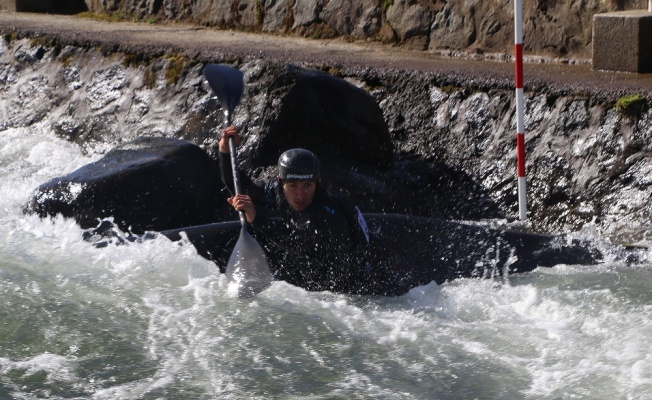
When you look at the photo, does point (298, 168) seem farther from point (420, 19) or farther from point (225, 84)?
point (420, 19)

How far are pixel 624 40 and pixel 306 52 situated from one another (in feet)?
7.95

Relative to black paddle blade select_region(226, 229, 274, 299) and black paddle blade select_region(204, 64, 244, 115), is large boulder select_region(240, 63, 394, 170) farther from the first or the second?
black paddle blade select_region(226, 229, 274, 299)

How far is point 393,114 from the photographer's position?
7.04 metres

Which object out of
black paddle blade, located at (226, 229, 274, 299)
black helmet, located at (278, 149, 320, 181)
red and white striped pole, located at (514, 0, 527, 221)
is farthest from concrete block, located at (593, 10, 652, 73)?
black paddle blade, located at (226, 229, 274, 299)

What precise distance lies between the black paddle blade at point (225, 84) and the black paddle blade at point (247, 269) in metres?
1.15

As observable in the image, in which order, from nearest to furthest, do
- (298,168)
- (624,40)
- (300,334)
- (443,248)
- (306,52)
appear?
(300,334) → (298,168) → (443,248) → (624,40) → (306,52)

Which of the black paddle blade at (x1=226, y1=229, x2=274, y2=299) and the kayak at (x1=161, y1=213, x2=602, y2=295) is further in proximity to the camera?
the kayak at (x1=161, y1=213, x2=602, y2=295)

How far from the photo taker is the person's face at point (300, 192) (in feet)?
15.9

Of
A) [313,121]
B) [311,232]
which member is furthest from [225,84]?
[311,232]

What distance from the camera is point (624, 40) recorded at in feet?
21.5

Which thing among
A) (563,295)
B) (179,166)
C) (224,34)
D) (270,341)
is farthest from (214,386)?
(224,34)

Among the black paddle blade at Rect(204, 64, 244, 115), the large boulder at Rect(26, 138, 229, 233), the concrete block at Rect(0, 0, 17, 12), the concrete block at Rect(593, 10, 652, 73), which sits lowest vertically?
the large boulder at Rect(26, 138, 229, 233)

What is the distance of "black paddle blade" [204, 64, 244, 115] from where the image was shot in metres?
5.88

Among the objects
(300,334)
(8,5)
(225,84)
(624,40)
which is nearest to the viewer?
(300,334)
